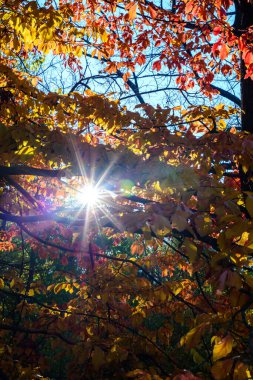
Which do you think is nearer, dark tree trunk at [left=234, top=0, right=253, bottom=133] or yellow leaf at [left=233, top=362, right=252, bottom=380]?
yellow leaf at [left=233, top=362, right=252, bottom=380]

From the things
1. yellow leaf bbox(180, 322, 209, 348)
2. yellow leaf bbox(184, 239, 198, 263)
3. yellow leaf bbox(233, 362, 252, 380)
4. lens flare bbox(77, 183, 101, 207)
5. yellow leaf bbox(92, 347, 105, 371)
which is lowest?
yellow leaf bbox(233, 362, 252, 380)

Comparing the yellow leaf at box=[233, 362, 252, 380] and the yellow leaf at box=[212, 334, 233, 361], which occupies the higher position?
the yellow leaf at box=[212, 334, 233, 361]

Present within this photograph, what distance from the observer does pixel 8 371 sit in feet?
12.2

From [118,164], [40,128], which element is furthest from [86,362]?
[40,128]

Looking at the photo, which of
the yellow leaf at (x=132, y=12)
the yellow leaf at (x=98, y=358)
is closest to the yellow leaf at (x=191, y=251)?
the yellow leaf at (x=98, y=358)

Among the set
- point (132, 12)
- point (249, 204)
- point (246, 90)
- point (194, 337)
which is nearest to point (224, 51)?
point (246, 90)

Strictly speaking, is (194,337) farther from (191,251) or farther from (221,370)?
(191,251)

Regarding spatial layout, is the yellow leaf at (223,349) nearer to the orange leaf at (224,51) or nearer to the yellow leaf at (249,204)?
the yellow leaf at (249,204)

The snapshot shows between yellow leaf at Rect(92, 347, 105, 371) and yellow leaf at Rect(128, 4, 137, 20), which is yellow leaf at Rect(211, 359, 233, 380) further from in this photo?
yellow leaf at Rect(128, 4, 137, 20)

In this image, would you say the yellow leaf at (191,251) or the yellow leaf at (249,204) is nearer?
the yellow leaf at (249,204)

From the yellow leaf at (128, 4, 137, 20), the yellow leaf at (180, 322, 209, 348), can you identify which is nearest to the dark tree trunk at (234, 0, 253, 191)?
the yellow leaf at (128, 4, 137, 20)

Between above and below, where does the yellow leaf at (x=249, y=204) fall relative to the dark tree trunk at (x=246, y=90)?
below

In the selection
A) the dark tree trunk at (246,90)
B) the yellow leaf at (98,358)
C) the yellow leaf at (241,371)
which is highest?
the dark tree trunk at (246,90)

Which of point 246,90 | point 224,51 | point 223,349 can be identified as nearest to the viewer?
Result: point 223,349
